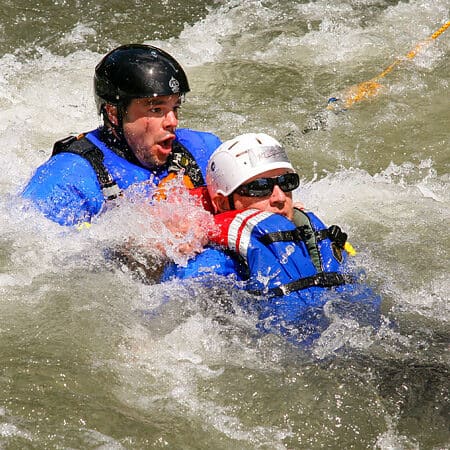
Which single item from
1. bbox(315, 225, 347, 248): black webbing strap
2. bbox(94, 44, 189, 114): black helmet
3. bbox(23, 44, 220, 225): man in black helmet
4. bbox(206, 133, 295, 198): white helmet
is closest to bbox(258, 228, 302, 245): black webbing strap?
bbox(315, 225, 347, 248): black webbing strap

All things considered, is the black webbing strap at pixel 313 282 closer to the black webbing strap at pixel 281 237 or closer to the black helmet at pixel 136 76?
the black webbing strap at pixel 281 237

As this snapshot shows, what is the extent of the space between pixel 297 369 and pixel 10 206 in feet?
6.95

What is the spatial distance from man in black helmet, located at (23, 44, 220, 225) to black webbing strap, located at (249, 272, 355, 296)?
119cm

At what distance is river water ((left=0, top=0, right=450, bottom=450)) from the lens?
438cm

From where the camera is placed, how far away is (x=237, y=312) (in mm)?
5078

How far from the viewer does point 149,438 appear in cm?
424

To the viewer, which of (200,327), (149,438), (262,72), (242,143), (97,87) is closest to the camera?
(149,438)

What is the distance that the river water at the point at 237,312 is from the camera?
4.38 metres

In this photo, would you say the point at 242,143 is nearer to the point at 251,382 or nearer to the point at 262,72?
the point at 251,382

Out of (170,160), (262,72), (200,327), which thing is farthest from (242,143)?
(262,72)

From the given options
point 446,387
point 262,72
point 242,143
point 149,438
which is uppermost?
point 242,143

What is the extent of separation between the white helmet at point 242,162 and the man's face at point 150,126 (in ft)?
1.54

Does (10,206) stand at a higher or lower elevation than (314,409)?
higher

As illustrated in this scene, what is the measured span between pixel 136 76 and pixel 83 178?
712 mm
